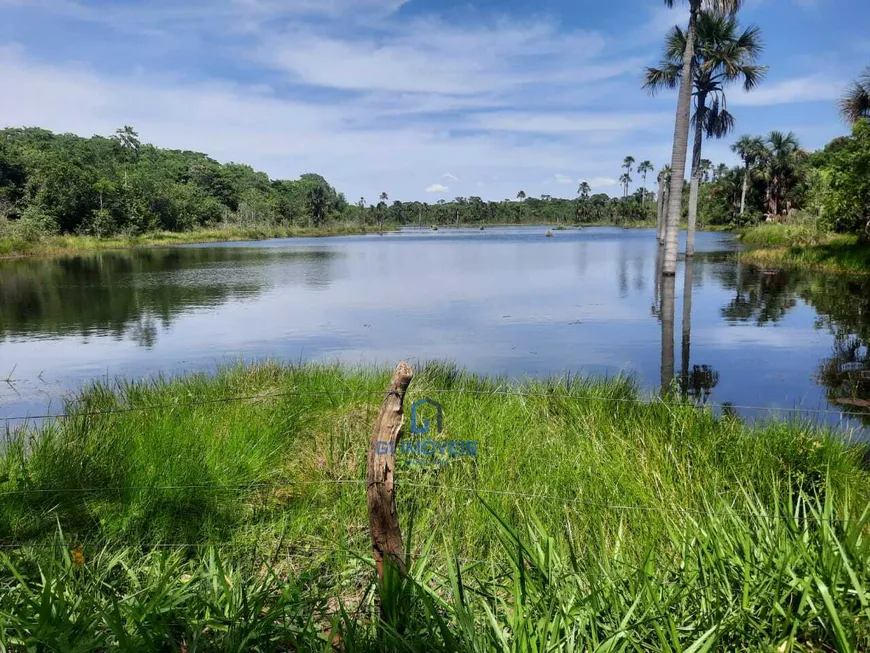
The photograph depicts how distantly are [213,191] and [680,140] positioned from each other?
91720mm

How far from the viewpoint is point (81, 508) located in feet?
12.7

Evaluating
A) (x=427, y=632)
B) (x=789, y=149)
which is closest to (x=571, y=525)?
(x=427, y=632)

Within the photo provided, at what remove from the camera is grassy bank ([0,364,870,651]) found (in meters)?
2.31

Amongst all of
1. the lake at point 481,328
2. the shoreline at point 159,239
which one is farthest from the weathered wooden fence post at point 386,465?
the shoreline at point 159,239

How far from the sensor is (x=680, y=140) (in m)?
20.8

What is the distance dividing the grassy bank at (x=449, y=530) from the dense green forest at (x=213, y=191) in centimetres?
1931

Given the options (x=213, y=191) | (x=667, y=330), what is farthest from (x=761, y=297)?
(x=213, y=191)

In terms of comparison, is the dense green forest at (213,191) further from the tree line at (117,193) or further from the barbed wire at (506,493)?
the barbed wire at (506,493)

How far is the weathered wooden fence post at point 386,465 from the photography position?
8.09 ft

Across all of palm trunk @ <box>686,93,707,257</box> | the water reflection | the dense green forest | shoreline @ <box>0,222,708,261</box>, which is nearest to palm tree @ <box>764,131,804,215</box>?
the dense green forest

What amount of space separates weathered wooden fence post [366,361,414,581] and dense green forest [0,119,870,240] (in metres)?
21.8

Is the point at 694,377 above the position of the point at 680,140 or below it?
below

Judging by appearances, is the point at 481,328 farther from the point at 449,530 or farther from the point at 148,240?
the point at 148,240

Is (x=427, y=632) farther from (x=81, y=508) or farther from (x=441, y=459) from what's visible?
(x=81, y=508)
